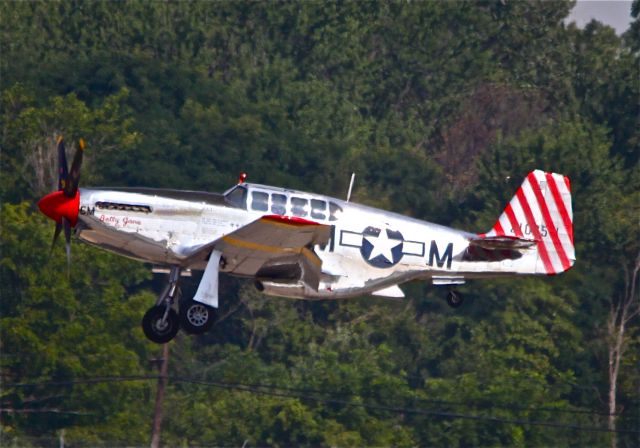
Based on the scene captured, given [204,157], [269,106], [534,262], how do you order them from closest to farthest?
[534,262], [204,157], [269,106]

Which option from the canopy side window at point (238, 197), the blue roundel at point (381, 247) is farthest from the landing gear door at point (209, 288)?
the blue roundel at point (381, 247)

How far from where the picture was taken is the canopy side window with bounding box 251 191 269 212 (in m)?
24.2

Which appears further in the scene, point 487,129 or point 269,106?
point 487,129

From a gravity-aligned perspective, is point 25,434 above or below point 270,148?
below

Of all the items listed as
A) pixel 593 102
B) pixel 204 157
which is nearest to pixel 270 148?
pixel 204 157

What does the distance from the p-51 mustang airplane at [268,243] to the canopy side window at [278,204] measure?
0.01 m

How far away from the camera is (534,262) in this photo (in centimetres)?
2706

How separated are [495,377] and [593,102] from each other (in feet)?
76.8

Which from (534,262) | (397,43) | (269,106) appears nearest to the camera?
(534,262)

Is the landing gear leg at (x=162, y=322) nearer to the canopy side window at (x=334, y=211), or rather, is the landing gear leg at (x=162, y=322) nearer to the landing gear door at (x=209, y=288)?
the landing gear door at (x=209, y=288)

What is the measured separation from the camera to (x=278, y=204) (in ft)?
79.8

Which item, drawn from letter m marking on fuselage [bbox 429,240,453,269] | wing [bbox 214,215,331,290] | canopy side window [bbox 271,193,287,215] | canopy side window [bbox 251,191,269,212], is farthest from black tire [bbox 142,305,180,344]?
letter m marking on fuselage [bbox 429,240,453,269]

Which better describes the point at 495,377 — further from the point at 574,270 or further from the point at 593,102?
the point at 593,102

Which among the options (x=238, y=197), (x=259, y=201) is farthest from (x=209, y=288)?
(x=259, y=201)
